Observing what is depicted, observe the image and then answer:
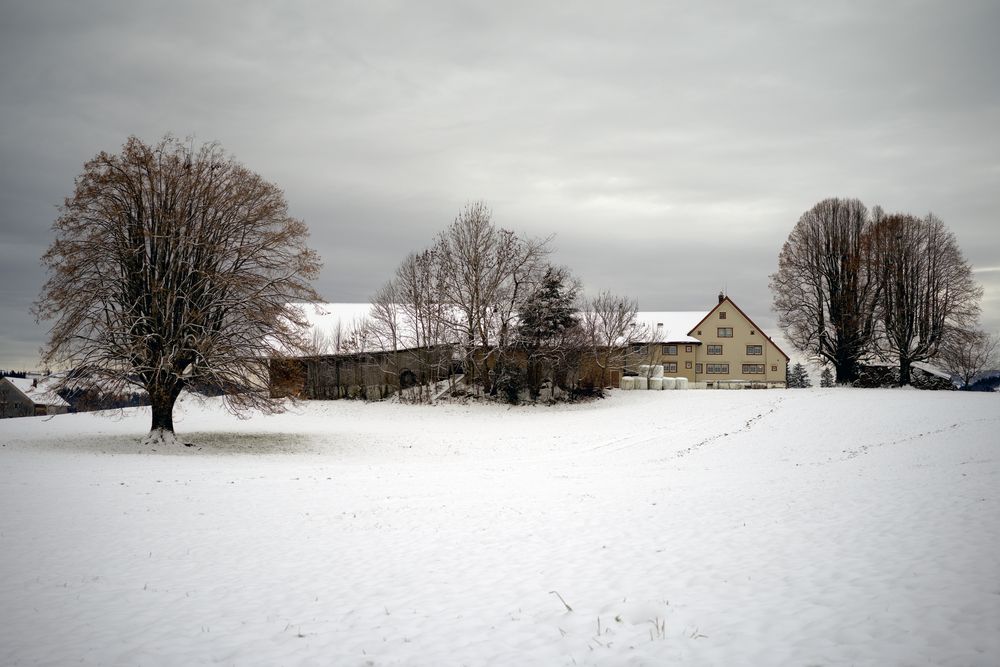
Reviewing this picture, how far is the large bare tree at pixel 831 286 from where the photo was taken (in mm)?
51344

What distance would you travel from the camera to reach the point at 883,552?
9.84 meters

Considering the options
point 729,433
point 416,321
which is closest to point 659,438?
point 729,433

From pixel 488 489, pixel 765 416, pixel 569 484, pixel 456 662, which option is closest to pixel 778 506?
pixel 569 484

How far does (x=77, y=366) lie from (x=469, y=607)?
23269 mm

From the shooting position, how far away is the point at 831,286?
53156 millimetres

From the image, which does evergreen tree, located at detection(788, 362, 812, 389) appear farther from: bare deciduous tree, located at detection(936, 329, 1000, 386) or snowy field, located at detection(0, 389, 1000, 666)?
snowy field, located at detection(0, 389, 1000, 666)

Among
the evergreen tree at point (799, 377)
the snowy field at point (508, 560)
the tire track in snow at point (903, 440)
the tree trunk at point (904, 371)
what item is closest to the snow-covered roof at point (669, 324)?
the tree trunk at point (904, 371)

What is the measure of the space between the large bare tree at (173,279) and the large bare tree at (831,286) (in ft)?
139

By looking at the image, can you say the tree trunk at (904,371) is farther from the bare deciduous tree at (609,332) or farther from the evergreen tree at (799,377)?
the evergreen tree at (799,377)

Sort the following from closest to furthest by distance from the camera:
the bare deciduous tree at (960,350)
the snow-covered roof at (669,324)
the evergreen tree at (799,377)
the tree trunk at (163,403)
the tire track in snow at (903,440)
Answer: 1. the tire track in snow at (903,440)
2. the tree trunk at (163,403)
3. the bare deciduous tree at (960,350)
4. the snow-covered roof at (669,324)
5. the evergreen tree at (799,377)

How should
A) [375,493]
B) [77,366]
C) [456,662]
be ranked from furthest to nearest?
[77,366] < [375,493] < [456,662]

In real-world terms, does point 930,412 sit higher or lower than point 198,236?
lower

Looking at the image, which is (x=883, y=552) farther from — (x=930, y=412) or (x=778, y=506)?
(x=930, y=412)

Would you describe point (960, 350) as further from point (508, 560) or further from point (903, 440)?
point (508, 560)
